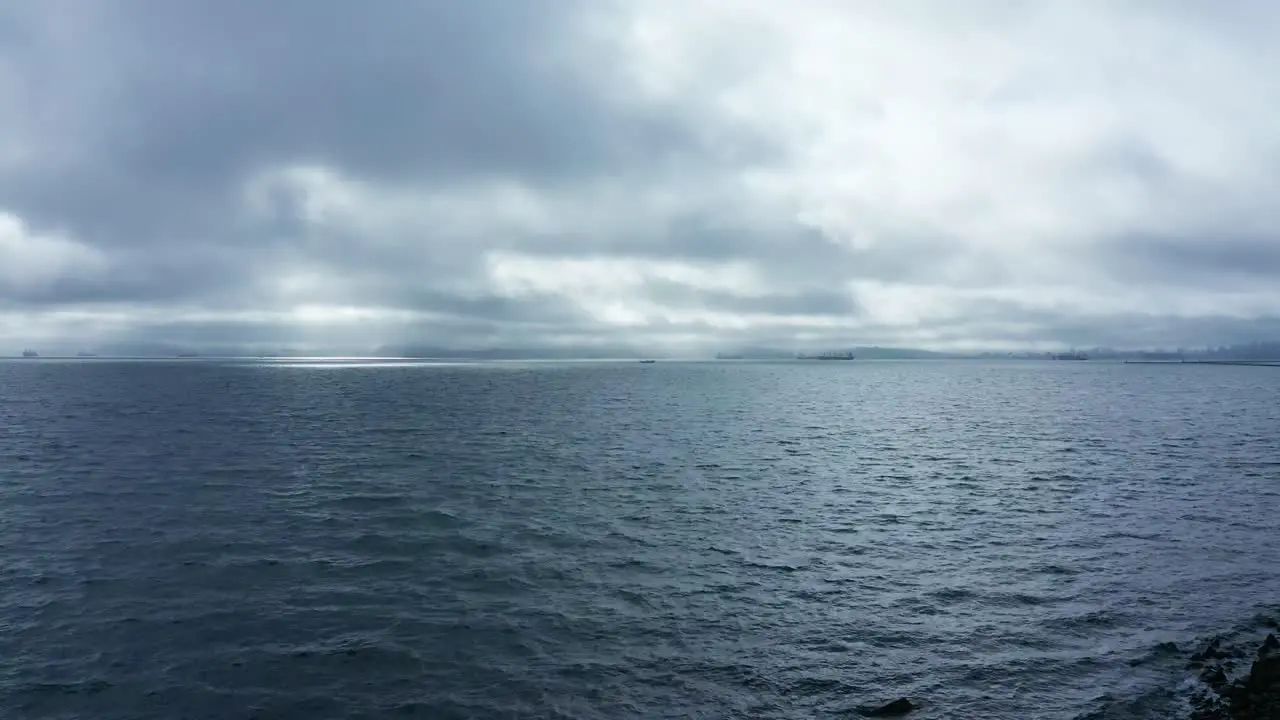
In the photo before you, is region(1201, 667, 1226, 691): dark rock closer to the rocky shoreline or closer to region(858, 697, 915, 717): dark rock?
the rocky shoreline

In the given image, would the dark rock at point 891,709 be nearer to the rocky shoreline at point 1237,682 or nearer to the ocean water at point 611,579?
the ocean water at point 611,579

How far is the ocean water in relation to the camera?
2206 cm

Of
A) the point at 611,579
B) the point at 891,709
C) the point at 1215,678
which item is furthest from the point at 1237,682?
the point at 611,579

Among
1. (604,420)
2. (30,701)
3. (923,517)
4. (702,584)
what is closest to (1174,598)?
(923,517)

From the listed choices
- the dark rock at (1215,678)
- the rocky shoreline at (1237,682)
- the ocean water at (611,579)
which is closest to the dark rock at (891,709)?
the ocean water at (611,579)

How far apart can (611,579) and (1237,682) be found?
2278cm

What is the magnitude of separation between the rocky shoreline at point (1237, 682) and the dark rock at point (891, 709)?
A: 328 inches

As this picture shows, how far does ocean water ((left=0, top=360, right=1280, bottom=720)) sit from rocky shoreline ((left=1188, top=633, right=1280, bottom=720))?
74 centimetres

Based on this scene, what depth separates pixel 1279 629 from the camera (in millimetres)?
27000

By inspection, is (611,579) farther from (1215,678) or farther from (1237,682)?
(1237,682)

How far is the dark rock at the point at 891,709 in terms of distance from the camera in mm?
20562

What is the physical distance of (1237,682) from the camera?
22281 millimetres

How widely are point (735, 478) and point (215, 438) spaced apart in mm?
58047

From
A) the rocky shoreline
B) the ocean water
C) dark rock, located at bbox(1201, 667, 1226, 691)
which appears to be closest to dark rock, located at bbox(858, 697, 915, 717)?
the ocean water
